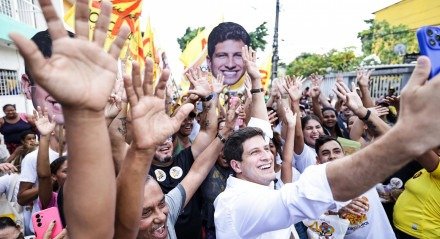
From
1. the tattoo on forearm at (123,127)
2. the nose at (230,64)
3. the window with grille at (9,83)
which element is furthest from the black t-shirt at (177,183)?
the window with grille at (9,83)

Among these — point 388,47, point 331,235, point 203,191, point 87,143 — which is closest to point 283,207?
point 87,143

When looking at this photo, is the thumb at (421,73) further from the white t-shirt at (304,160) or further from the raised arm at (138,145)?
the white t-shirt at (304,160)

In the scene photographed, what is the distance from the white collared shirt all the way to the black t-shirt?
763 mm

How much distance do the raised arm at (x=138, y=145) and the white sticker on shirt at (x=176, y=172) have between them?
67.4 inches

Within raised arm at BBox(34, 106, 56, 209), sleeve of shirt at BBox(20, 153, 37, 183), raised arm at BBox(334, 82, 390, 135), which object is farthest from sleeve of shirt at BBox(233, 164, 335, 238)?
sleeve of shirt at BBox(20, 153, 37, 183)

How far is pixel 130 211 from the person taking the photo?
121cm

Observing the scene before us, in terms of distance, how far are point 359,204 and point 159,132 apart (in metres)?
1.83

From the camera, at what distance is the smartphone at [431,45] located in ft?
3.41

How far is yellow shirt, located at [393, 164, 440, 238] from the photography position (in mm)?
2521

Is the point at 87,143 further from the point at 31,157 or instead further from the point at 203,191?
the point at 31,157

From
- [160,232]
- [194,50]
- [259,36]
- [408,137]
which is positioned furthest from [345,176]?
[259,36]

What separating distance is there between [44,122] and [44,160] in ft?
1.07

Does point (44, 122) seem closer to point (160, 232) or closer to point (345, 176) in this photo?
point (160, 232)

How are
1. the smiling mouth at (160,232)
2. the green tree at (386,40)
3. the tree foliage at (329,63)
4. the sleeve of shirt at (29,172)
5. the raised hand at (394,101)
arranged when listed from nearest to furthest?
the smiling mouth at (160,232)
the sleeve of shirt at (29,172)
the raised hand at (394,101)
the green tree at (386,40)
the tree foliage at (329,63)
